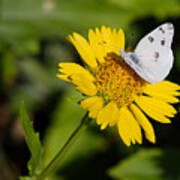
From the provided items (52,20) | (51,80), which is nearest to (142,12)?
(52,20)

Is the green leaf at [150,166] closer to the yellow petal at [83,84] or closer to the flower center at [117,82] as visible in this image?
the flower center at [117,82]

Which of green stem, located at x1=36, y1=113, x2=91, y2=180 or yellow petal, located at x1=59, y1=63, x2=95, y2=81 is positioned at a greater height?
yellow petal, located at x1=59, y1=63, x2=95, y2=81

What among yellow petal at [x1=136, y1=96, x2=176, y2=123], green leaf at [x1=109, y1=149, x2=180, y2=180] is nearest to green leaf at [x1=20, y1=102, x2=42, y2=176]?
yellow petal at [x1=136, y1=96, x2=176, y2=123]

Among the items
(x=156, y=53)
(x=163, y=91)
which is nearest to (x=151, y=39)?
(x=156, y=53)

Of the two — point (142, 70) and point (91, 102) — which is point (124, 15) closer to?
point (142, 70)

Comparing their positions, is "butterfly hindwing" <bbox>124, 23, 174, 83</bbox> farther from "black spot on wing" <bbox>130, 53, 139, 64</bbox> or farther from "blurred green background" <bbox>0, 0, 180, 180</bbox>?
"blurred green background" <bbox>0, 0, 180, 180</bbox>

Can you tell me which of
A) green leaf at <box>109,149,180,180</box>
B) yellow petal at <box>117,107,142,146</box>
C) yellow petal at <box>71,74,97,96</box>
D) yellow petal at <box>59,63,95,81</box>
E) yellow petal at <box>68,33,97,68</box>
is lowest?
green leaf at <box>109,149,180,180</box>

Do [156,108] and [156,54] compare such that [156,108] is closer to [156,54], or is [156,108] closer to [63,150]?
[156,54]
